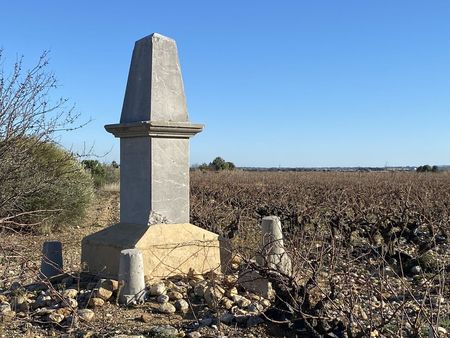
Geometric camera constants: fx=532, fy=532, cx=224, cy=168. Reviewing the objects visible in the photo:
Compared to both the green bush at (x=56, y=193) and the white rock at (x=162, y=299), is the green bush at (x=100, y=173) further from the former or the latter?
the white rock at (x=162, y=299)

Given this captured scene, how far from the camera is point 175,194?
19.9 feet

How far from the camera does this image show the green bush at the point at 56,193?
40.0ft

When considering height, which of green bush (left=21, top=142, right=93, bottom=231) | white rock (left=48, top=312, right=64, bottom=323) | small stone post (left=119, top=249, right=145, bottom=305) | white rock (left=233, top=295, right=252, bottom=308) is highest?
green bush (left=21, top=142, right=93, bottom=231)

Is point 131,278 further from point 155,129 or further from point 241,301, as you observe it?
point 155,129

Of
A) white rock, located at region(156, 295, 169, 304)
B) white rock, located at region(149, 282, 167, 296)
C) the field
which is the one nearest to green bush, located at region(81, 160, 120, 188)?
the field

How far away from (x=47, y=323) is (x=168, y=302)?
1.10 m

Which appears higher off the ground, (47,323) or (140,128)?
(140,128)

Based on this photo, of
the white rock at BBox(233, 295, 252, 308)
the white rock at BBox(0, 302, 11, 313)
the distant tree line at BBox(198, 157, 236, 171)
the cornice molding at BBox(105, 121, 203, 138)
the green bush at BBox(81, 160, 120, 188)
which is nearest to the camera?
the white rock at BBox(0, 302, 11, 313)

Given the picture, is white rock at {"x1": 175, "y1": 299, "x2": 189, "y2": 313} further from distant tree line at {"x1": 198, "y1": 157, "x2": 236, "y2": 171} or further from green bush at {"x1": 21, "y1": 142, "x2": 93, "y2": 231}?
distant tree line at {"x1": 198, "y1": 157, "x2": 236, "y2": 171}

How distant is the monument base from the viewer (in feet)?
18.3

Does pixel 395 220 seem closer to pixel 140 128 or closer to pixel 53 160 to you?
pixel 140 128

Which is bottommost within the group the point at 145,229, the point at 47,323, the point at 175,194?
the point at 47,323

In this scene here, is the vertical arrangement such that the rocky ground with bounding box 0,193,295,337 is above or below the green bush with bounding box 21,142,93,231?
below

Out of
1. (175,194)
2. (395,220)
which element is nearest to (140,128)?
(175,194)
